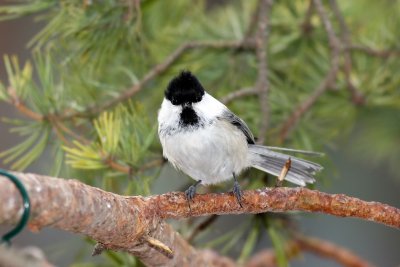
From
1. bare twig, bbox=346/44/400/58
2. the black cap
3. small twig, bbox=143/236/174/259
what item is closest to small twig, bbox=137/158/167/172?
the black cap

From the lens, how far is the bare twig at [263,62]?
137 cm

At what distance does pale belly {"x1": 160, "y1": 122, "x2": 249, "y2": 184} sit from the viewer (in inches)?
50.6

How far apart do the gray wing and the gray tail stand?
1.1 inches

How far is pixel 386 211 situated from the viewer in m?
0.98

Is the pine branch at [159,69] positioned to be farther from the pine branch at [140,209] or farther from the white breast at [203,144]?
the pine branch at [140,209]

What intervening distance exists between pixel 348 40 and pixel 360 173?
4.34 ft

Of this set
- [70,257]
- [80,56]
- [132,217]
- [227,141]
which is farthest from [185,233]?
[70,257]

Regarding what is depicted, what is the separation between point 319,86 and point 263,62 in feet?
0.52

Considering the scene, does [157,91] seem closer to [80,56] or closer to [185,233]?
[80,56]

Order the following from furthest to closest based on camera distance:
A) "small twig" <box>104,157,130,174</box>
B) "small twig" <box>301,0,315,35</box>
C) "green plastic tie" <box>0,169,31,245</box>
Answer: "small twig" <box>301,0,315,35</box> → "small twig" <box>104,157,130,174</box> → "green plastic tie" <box>0,169,31,245</box>

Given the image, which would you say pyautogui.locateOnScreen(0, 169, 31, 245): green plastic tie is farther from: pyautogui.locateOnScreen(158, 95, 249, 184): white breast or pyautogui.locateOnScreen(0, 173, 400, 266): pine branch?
pyautogui.locateOnScreen(158, 95, 249, 184): white breast

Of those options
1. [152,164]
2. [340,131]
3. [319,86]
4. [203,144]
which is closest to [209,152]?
[203,144]

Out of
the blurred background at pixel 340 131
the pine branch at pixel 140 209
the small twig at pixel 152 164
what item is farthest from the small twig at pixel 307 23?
the pine branch at pixel 140 209

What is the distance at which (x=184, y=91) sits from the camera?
4.20ft
